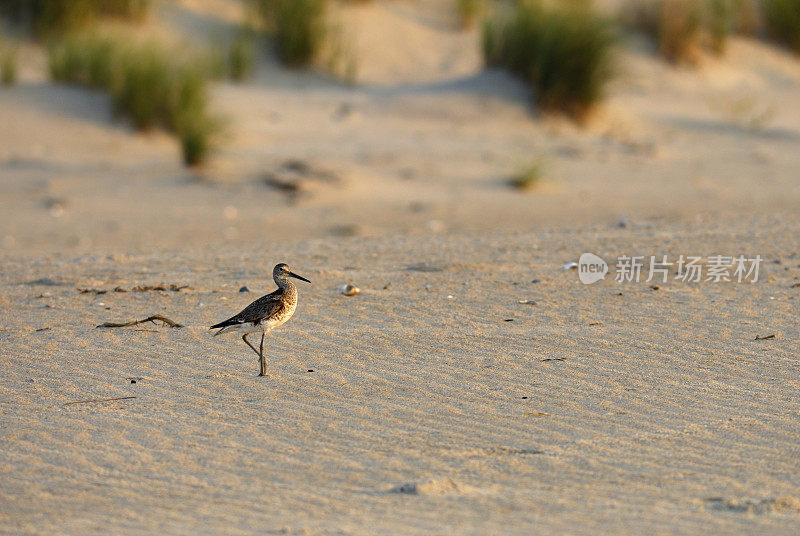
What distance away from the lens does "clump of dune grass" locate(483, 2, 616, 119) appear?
569 inches

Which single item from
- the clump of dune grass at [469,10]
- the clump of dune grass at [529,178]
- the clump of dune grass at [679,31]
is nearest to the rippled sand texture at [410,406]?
the clump of dune grass at [529,178]

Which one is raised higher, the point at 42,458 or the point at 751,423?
the point at 751,423

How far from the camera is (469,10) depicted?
20.0 metres

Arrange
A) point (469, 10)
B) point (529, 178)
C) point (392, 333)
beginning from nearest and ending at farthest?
point (392, 333)
point (529, 178)
point (469, 10)

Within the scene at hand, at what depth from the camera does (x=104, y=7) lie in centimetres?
1709

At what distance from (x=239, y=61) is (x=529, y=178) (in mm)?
5848

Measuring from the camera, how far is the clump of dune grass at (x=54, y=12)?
16359mm

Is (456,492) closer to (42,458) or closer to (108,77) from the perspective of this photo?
(42,458)

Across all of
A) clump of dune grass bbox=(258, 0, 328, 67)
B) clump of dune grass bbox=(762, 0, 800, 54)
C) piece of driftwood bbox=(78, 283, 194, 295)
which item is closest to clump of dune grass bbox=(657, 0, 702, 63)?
clump of dune grass bbox=(762, 0, 800, 54)

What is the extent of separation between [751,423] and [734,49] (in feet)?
52.3

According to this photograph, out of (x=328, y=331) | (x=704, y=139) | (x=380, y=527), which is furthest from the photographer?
(x=704, y=139)

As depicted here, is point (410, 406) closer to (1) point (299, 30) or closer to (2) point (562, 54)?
(2) point (562, 54)

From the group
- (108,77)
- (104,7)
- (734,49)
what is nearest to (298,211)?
(108,77)

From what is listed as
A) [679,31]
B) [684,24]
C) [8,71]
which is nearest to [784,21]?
[684,24]
